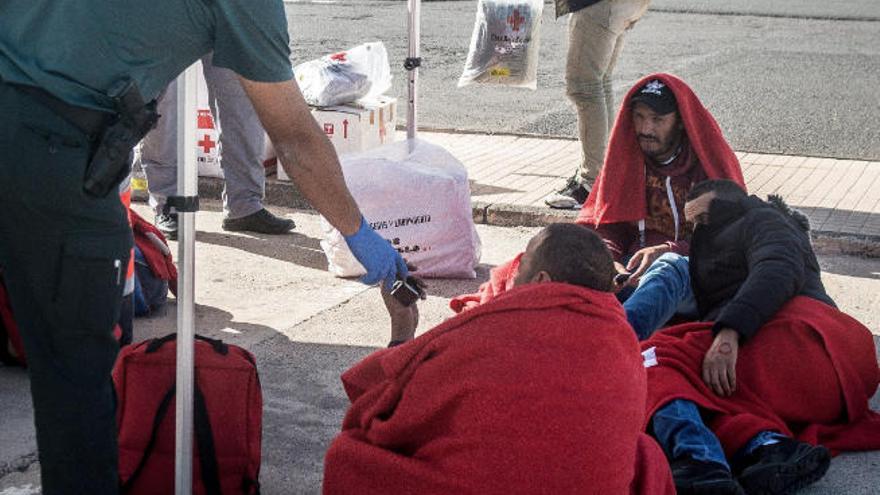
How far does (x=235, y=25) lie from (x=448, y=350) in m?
0.83

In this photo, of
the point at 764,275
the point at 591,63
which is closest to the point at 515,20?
the point at 591,63

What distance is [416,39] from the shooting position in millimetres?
6488

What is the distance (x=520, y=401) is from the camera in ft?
9.95

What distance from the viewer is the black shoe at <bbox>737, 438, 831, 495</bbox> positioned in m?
3.79

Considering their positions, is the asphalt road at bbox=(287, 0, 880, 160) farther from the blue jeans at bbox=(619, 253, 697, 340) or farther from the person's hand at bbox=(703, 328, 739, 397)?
the person's hand at bbox=(703, 328, 739, 397)

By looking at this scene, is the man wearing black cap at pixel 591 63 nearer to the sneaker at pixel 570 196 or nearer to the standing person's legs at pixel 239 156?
the sneaker at pixel 570 196

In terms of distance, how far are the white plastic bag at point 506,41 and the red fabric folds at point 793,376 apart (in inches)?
134

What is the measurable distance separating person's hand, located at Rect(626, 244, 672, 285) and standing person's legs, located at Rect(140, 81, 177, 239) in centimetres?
251

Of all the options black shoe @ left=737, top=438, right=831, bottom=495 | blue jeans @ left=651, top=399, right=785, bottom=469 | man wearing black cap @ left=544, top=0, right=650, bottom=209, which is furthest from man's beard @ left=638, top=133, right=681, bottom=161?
man wearing black cap @ left=544, top=0, right=650, bottom=209

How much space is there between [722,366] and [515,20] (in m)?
3.64

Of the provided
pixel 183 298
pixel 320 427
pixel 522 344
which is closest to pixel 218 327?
pixel 320 427

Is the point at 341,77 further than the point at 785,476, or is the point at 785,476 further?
the point at 341,77

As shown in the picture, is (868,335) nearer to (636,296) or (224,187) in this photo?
(636,296)

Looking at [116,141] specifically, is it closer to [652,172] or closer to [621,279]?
[621,279]
